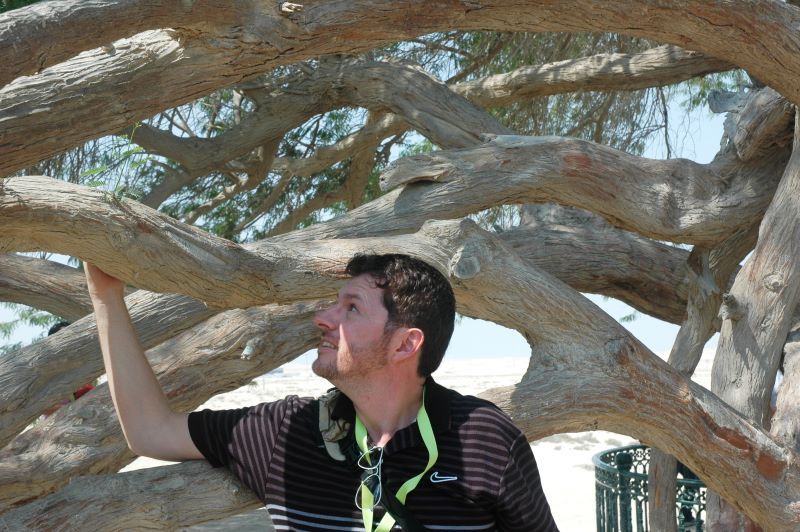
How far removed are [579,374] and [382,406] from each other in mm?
954

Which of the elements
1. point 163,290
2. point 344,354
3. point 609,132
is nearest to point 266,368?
point 163,290

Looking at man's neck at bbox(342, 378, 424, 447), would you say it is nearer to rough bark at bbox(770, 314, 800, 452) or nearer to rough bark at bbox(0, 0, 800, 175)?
rough bark at bbox(0, 0, 800, 175)

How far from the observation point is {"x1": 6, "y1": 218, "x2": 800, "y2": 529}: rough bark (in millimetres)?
3033

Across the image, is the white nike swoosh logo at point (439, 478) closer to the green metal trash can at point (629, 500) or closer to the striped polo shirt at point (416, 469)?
the striped polo shirt at point (416, 469)

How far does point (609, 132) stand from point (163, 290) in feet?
18.2

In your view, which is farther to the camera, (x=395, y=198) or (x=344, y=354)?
(x=395, y=198)

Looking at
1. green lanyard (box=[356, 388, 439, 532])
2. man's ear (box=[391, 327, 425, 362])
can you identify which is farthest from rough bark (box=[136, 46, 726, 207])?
green lanyard (box=[356, 388, 439, 532])

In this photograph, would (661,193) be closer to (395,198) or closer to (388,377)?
(395,198)

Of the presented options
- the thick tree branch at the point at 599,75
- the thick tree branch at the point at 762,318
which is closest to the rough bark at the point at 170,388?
the thick tree branch at the point at 762,318

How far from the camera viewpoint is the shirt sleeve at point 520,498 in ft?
7.11

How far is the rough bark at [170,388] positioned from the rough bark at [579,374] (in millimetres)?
1392

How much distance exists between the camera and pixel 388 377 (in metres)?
2.31

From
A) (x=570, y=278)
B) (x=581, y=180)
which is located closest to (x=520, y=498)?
(x=581, y=180)

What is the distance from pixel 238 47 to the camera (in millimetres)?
3021
